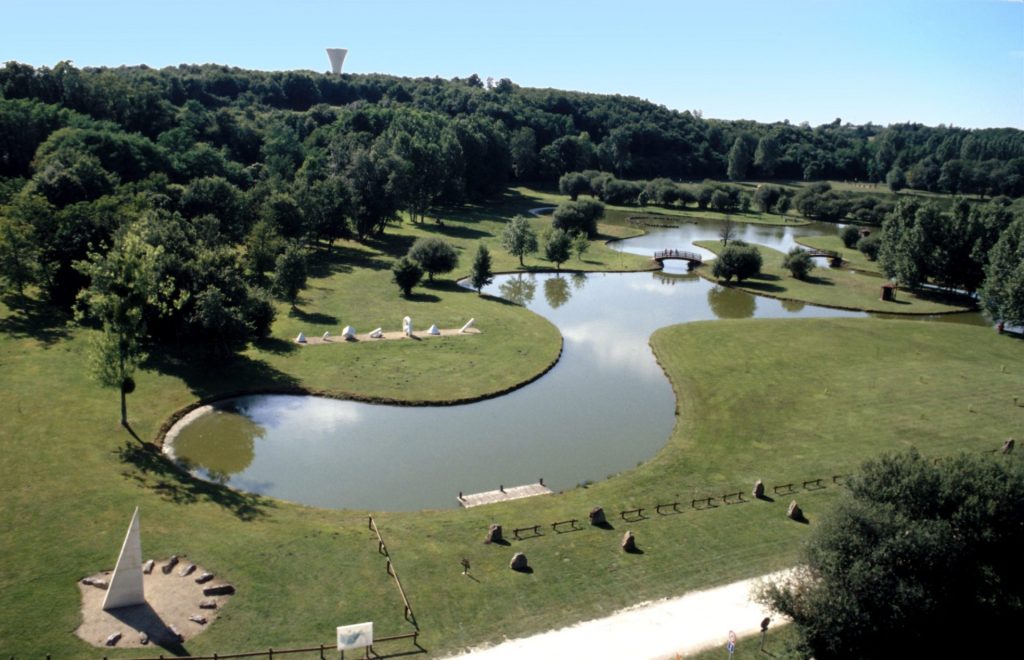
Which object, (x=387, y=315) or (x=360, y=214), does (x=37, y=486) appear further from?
(x=360, y=214)

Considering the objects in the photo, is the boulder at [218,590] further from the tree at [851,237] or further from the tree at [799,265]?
the tree at [851,237]

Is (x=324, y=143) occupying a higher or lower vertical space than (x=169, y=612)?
higher

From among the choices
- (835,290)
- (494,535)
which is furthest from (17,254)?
(835,290)

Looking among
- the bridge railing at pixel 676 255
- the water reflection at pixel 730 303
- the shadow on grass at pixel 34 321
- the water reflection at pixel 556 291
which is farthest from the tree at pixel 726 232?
the shadow on grass at pixel 34 321

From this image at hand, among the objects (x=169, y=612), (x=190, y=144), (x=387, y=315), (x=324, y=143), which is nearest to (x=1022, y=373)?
(x=387, y=315)

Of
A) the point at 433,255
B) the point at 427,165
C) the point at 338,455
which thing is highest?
the point at 427,165

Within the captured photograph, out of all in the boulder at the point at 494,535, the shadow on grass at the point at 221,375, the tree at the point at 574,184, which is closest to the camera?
the boulder at the point at 494,535

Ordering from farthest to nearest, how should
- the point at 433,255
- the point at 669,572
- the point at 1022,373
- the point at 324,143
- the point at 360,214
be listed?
the point at 324,143 → the point at 360,214 → the point at 433,255 → the point at 1022,373 → the point at 669,572

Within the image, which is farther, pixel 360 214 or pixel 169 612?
pixel 360 214
